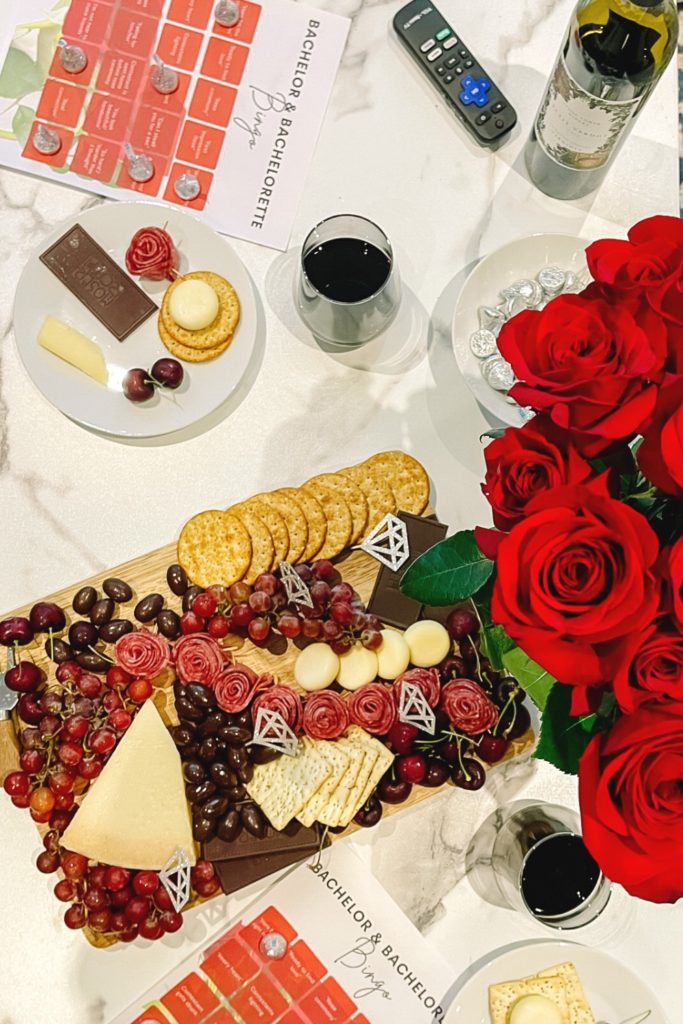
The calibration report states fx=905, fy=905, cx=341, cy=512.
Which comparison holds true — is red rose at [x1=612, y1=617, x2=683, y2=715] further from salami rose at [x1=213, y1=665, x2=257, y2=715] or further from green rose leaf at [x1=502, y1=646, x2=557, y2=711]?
salami rose at [x1=213, y1=665, x2=257, y2=715]

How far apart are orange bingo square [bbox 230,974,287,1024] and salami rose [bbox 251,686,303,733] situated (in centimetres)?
30

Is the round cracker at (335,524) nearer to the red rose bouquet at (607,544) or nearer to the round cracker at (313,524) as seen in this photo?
the round cracker at (313,524)

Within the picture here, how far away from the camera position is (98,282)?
114 centimetres

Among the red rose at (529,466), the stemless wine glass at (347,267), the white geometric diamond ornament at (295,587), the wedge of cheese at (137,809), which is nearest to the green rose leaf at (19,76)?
the stemless wine glass at (347,267)

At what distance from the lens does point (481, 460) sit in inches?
45.4

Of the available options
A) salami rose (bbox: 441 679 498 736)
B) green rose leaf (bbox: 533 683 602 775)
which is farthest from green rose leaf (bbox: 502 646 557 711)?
salami rose (bbox: 441 679 498 736)

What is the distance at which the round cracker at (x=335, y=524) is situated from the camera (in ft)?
3.54

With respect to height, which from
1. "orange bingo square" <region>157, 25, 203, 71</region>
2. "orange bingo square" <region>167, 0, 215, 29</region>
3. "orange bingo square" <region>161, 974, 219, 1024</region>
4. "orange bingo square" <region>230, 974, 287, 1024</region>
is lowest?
"orange bingo square" <region>161, 974, 219, 1024</region>

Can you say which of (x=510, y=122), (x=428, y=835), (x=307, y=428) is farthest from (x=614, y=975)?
(x=510, y=122)

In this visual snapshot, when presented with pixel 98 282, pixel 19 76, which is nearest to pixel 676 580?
pixel 98 282

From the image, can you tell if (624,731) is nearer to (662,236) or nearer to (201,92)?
(662,236)

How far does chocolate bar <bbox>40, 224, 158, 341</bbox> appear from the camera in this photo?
1134mm

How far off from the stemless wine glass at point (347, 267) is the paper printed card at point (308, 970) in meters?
0.65

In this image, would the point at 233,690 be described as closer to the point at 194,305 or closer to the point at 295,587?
the point at 295,587
